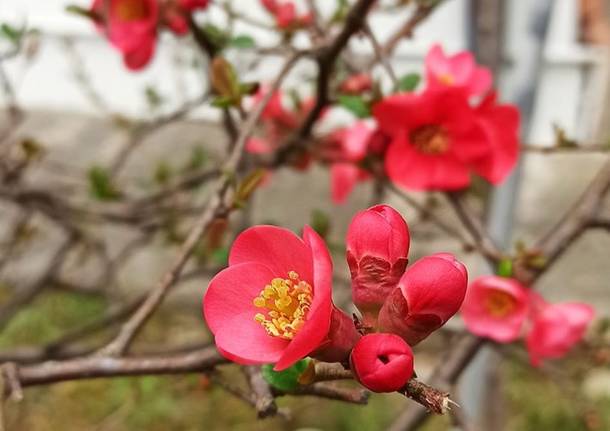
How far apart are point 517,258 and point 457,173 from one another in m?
0.12

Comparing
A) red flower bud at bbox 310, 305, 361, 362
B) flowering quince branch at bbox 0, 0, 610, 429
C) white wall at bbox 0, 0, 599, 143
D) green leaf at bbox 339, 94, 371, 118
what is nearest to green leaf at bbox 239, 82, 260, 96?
flowering quince branch at bbox 0, 0, 610, 429

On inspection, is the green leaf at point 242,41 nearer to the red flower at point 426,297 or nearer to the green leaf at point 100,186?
the green leaf at point 100,186

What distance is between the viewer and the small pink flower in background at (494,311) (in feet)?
2.35

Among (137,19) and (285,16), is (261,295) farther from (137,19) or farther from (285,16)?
(285,16)

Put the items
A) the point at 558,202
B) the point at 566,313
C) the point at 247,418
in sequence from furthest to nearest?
the point at 558,202 < the point at 247,418 < the point at 566,313

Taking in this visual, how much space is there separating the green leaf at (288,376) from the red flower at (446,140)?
0.38 m

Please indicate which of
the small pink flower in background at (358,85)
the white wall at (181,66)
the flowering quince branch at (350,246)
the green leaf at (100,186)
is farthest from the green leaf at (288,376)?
the white wall at (181,66)

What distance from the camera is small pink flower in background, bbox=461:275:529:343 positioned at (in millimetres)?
715

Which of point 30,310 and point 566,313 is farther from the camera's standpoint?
point 30,310

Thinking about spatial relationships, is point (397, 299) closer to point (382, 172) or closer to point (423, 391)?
point (423, 391)

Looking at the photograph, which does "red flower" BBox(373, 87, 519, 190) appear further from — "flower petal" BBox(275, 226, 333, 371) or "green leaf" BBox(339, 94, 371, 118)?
"flower petal" BBox(275, 226, 333, 371)

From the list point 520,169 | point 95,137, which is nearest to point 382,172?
point 520,169

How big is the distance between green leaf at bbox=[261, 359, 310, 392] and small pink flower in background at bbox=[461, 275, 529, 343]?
31 cm

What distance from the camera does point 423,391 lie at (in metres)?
0.33
